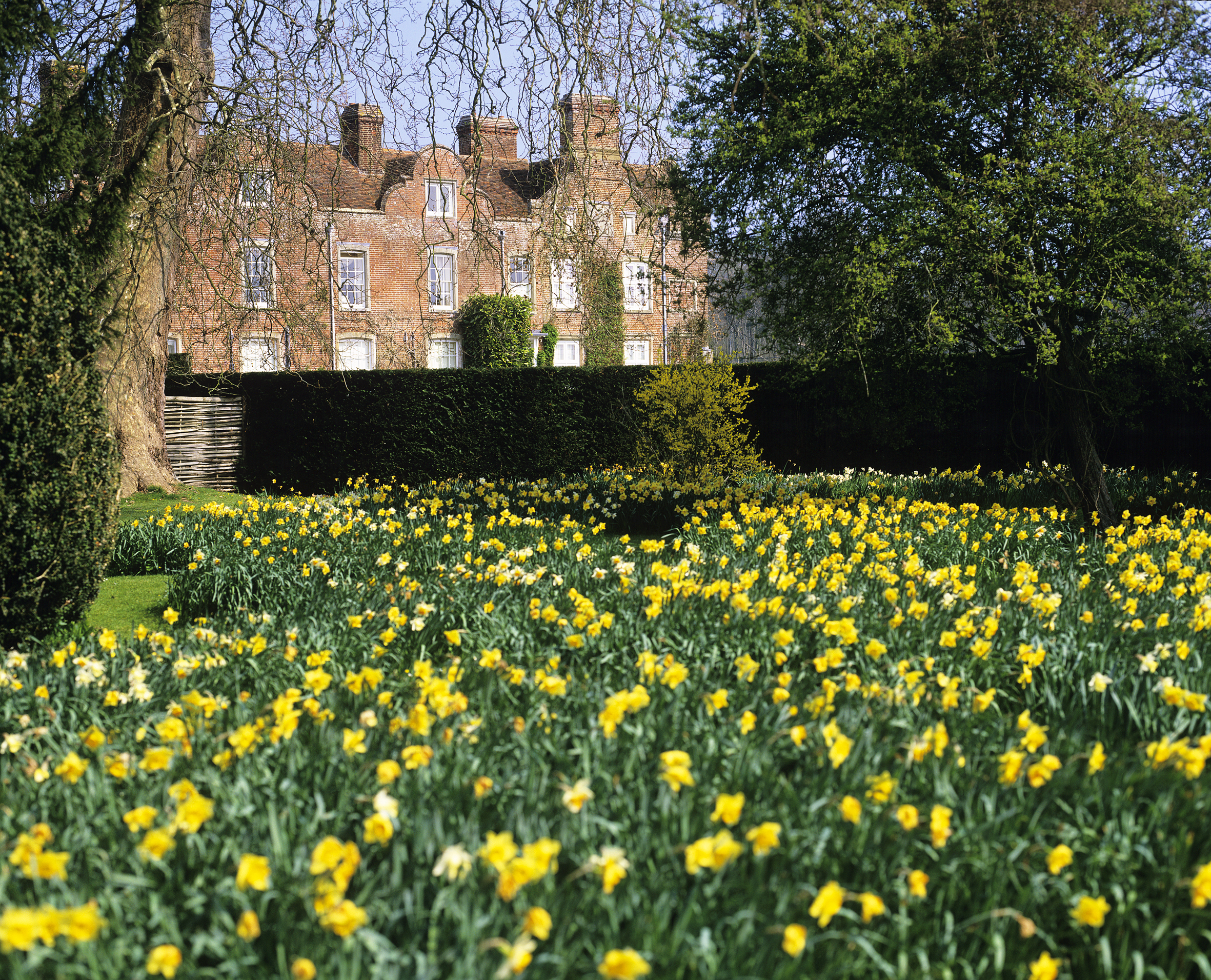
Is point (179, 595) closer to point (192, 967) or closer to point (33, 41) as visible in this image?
point (33, 41)

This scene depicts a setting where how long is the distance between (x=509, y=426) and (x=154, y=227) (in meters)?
7.29

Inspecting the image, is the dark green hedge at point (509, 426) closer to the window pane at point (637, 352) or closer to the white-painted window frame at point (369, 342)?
the white-painted window frame at point (369, 342)

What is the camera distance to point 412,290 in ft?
95.5

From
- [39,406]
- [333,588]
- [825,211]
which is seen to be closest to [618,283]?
[825,211]

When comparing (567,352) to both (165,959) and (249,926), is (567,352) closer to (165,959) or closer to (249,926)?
(249,926)

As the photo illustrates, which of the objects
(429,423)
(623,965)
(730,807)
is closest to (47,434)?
(730,807)

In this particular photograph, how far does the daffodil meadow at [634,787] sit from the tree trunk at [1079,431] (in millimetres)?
4033

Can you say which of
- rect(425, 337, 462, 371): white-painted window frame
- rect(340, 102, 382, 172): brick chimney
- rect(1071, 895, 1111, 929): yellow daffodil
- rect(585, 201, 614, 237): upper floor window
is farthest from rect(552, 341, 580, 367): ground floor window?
rect(1071, 895, 1111, 929): yellow daffodil

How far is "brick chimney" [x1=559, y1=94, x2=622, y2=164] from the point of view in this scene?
5980mm

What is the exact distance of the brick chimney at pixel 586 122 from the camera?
235 inches

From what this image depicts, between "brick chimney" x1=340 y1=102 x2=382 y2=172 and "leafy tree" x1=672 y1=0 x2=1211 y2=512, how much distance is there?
3.28 metres

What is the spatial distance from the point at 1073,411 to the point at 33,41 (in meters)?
9.08

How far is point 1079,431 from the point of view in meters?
8.84

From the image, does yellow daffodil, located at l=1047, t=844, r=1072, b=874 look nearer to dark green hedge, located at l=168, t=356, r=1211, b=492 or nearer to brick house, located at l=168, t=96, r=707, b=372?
brick house, located at l=168, t=96, r=707, b=372
